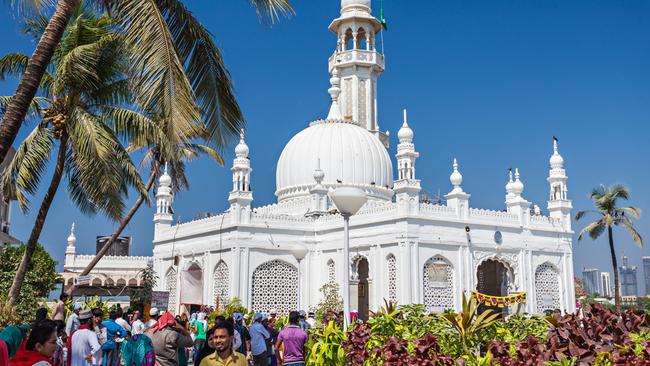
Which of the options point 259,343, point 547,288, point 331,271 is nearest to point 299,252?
point 331,271

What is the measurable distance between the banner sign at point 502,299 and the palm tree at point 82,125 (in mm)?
14413

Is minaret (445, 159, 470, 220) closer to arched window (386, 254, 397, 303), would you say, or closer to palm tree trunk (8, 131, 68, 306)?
arched window (386, 254, 397, 303)

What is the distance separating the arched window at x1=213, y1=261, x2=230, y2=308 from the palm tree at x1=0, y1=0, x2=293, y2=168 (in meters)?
16.4

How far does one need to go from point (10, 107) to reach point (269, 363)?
252 inches

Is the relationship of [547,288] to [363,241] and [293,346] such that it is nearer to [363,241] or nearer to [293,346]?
[363,241]

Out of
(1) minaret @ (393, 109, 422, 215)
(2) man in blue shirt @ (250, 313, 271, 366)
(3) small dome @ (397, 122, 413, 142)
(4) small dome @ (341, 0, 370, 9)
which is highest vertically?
(4) small dome @ (341, 0, 370, 9)

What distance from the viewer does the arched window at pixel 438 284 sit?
26109mm

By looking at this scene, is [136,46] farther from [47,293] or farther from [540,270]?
[47,293]

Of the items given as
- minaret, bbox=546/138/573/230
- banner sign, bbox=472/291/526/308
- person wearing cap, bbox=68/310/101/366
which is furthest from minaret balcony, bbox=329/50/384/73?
person wearing cap, bbox=68/310/101/366

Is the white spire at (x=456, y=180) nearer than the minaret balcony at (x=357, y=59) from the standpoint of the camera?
Yes

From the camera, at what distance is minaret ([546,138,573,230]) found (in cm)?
3095

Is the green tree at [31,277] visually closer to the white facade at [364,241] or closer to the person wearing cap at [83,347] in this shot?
the white facade at [364,241]

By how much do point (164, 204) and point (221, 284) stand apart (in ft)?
25.2

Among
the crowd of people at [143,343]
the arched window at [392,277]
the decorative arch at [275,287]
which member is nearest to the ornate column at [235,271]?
the decorative arch at [275,287]
